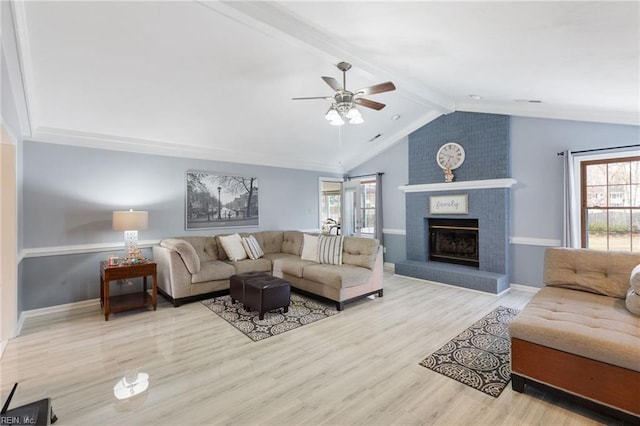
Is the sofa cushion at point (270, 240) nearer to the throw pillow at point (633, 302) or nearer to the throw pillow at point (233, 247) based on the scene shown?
the throw pillow at point (233, 247)

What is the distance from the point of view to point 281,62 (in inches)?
140

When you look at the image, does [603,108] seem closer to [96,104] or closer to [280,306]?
[280,306]

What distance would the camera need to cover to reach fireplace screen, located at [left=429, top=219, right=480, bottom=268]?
18.2ft

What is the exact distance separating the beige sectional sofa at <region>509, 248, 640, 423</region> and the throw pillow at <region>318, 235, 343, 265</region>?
2536 mm

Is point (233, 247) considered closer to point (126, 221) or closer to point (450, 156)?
point (126, 221)

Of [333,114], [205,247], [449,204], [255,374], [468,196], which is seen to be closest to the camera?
[255,374]

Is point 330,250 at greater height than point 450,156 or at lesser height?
lesser

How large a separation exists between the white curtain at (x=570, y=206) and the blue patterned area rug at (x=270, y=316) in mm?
3585

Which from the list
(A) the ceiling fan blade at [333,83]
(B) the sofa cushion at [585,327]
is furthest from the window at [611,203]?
(A) the ceiling fan blade at [333,83]

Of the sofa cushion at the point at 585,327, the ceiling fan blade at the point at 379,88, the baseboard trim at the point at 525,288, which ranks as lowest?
the baseboard trim at the point at 525,288

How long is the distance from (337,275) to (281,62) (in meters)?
2.75

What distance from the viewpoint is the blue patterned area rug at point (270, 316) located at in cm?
334

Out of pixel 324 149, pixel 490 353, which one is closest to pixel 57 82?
pixel 324 149

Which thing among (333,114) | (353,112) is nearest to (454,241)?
(353,112)
